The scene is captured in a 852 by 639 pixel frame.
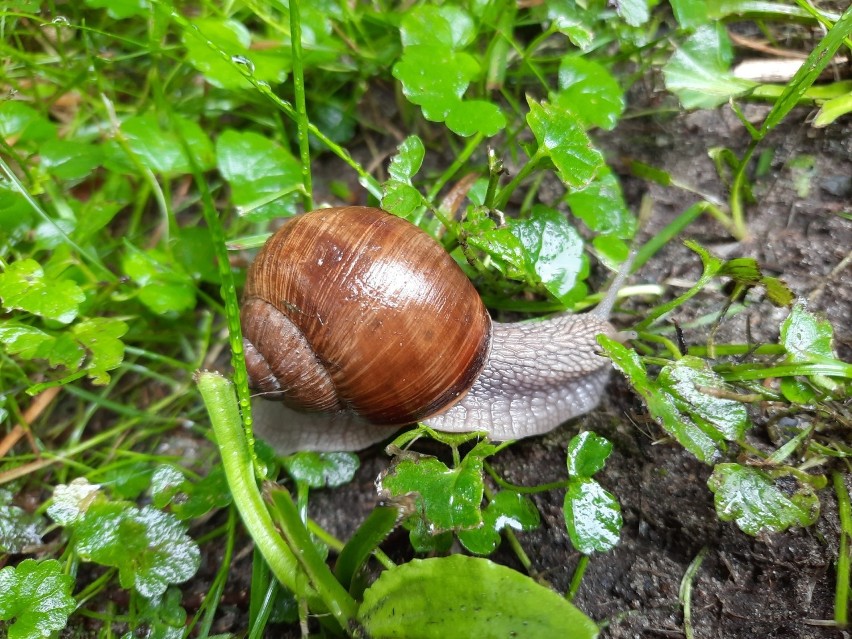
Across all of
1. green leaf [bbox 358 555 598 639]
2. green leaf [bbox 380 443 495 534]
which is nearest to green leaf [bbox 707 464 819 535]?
green leaf [bbox 358 555 598 639]

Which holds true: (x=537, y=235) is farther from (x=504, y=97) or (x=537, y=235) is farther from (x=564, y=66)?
(x=504, y=97)

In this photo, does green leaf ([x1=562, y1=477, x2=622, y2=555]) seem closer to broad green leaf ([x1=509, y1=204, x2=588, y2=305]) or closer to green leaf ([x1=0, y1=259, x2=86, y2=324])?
broad green leaf ([x1=509, y1=204, x2=588, y2=305])

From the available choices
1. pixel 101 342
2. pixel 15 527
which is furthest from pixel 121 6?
pixel 15 527

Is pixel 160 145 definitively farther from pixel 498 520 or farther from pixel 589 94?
pixel 498 520

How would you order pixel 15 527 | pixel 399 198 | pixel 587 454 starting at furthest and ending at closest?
pixel 15 527 < pixel 399 198 < pixel 587 454

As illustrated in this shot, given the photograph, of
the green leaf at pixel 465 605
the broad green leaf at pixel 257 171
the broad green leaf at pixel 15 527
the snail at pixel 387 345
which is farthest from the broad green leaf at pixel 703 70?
the broad green leaf at pixel 15 527
